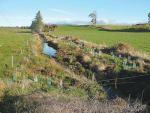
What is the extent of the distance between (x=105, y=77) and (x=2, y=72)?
746 centimetres

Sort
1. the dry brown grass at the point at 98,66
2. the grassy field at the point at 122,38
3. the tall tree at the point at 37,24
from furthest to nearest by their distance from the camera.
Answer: the tall tree at the point at 37,24, the grassy field at the point at 122,38, the dry brown grass at the point at 98,66

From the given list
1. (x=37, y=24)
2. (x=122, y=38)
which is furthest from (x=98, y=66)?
(x=37, y=24)

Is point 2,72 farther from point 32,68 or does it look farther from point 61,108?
point 61,108

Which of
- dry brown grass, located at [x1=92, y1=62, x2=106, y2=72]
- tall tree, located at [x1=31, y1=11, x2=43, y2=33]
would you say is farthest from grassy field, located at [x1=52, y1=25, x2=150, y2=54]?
tall tree, located at [x1=31, y1=11, x2=43, y2=33]

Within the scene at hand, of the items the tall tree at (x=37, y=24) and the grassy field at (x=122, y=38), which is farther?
the tall tree at (x=37, y=24)

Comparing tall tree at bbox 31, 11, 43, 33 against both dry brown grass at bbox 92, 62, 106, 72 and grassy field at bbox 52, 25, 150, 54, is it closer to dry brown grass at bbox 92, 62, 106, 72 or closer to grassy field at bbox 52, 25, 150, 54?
grassy field at bbox 52, 25, 150, 54

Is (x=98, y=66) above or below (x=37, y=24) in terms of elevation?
below

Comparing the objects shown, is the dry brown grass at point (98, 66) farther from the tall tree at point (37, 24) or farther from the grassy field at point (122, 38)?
the tall tree at point (37, 24)

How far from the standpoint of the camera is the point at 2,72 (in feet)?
33.2

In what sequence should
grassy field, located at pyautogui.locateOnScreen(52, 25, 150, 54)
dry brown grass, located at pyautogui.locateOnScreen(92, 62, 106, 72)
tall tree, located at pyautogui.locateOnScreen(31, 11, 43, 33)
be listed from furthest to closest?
tall tree, located at pyautogui.locateOnScreen(31, 11, 43, 33), grassy field, located at pyautogui.locateOnScreen(52, 25, 150, 54), dry brown grass, located at pyautogui.locateOnScreen(92, 62, 106, 72)

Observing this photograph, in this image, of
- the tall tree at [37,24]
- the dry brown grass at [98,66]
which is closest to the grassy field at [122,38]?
the dry brown grass at [98,66]

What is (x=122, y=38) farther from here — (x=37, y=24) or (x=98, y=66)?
(x=37, y=24)

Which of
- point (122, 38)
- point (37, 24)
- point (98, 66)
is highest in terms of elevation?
point (37, 24)

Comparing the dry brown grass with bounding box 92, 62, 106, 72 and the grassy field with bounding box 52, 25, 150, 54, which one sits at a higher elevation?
the grassy field with bounding box 52, 25, 150, 54
